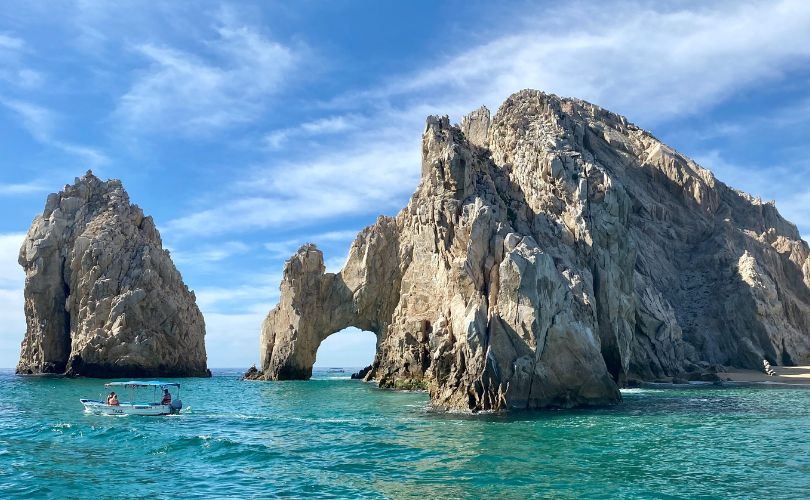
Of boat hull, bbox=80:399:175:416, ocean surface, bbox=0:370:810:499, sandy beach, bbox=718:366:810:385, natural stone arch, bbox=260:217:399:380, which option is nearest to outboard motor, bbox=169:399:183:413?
boat hull, bbox=80:399:175:416

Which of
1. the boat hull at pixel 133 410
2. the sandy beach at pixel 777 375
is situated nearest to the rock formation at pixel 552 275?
the sandy beach at pixel 777 375

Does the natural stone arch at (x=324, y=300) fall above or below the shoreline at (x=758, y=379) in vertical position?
above

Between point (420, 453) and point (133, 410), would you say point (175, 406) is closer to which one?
point (133, 410)

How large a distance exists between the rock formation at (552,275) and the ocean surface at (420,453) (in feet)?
15.9

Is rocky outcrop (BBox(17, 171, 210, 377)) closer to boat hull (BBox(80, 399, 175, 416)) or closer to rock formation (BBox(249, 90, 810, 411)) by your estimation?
rock formation (BBox(249, 90, 810, 411))

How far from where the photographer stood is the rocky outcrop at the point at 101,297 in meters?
92.1

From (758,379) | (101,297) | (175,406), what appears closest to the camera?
(175,406)

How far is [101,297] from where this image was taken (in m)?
94.1

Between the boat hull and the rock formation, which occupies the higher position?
the rock formation

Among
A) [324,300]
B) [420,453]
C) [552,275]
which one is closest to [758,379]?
[552,275]

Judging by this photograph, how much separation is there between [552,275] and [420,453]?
20.4 metres

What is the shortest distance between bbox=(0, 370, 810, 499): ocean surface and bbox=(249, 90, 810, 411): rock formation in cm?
485

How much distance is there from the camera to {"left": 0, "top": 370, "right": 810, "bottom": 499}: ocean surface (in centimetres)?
2216

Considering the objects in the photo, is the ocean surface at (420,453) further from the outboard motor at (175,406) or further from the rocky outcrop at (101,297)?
the rocky outcrop at (101,297)
